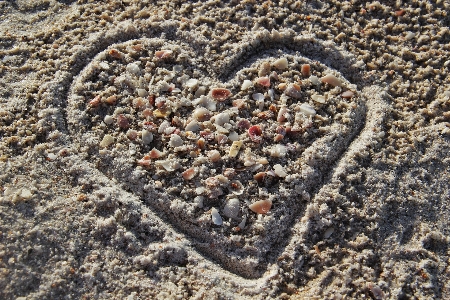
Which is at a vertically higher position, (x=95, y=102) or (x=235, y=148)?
(x=95, y=102)

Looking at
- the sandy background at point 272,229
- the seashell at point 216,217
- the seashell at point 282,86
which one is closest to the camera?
the sandy background at point 272,229

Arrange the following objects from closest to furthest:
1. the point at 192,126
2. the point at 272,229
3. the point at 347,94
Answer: the point at 272,229
the point at 192,126
the point at 347,94

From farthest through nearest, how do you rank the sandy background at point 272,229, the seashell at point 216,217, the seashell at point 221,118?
1. the seashell at point 221,118
2. the seashell at point 216,217
3. the sandy background at point 272,229

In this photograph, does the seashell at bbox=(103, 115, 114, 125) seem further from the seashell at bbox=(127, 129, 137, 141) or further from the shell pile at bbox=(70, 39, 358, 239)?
the seashell at bbox=(127, 129, 137, 141)

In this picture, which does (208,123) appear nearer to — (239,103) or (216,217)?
(239,103)

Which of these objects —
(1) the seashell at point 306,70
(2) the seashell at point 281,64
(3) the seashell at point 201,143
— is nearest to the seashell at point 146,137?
(3) the seashell at point 201,143

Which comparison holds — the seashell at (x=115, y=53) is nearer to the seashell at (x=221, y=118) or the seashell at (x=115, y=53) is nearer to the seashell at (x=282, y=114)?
the seashell at (x=221, y=118)

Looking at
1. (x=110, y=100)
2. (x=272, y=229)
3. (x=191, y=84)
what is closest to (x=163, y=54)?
(x=191, y=84)
